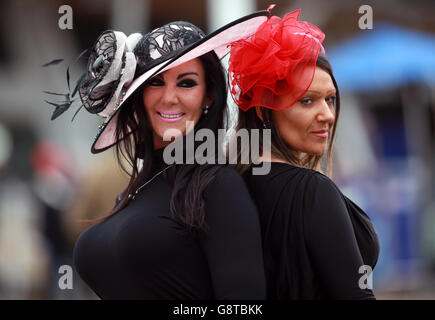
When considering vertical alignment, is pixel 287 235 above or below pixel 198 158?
below

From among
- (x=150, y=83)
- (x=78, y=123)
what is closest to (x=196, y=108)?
(x=150, y=83)

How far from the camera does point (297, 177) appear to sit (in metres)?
2.52

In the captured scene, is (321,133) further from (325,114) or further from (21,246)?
(21,246)

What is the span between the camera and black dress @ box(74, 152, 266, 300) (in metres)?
2.40

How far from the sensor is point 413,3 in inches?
507

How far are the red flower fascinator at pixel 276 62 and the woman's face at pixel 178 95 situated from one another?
177 millimetres

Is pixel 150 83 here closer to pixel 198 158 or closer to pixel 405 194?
pixel 198 158

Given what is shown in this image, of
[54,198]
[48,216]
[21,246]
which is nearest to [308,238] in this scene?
[48,216]

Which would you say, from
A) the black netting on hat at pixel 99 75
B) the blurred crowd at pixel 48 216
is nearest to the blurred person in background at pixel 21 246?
the blurred crowd at pixel 48 216

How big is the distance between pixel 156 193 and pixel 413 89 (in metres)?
7.56

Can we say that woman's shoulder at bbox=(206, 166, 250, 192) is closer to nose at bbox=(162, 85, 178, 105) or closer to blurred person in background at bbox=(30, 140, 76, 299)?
nose at bbox=(162, 85, 178, 105)

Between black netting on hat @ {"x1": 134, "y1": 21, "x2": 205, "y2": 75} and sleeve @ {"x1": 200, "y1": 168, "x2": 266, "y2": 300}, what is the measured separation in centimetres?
66

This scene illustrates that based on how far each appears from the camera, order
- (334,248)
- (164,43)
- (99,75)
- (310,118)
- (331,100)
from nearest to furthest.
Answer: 1. (334,248)
2. (310,118)
3. (331,100)
4. (164,43)
5. (99,75)

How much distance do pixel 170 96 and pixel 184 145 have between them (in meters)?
0.21
